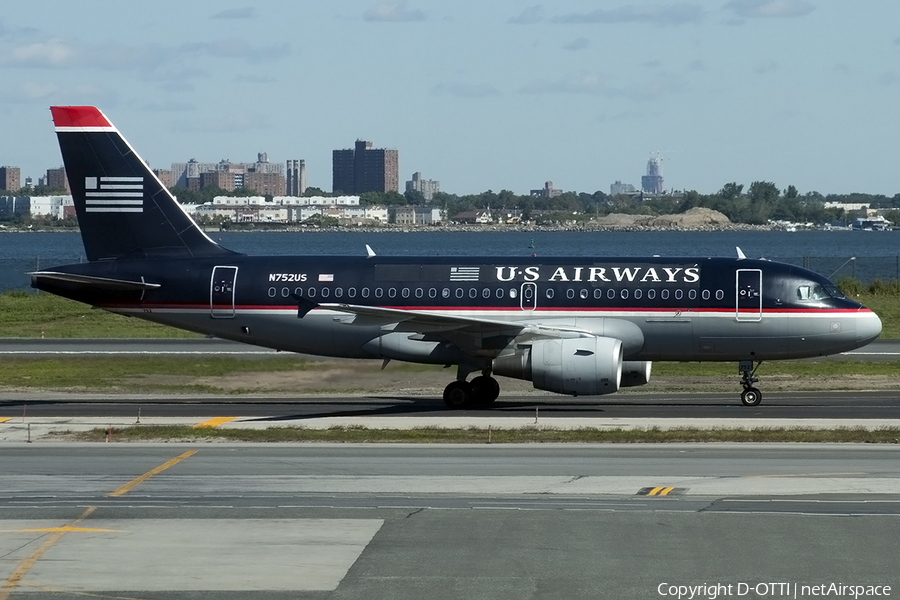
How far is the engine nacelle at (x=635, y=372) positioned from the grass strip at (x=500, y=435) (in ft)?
18.2

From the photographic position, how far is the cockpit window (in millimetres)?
34375

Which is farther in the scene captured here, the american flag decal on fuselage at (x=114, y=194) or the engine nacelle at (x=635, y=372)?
the american flag decal on fuselage at (x=114, y=194)

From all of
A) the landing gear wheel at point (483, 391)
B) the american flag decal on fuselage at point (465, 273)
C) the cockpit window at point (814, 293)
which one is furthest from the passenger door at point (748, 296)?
the american flag decal on fuselage at point (465, 273)

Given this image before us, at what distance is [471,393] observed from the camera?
34781mm

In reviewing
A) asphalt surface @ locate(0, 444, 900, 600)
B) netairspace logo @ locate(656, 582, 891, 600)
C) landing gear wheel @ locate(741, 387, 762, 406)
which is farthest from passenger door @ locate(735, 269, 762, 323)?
netairspace logo @ locate(656, 582, 891, 600)

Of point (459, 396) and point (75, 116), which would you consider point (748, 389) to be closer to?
point (459, 396)

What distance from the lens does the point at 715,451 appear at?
26.0 meters

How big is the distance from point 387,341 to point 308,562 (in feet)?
60.0

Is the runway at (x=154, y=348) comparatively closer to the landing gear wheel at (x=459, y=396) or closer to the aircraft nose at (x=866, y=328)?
the aircraft nose at (x=866, y=328)

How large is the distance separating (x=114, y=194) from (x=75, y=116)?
8.08 ft

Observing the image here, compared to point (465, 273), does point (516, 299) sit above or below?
below

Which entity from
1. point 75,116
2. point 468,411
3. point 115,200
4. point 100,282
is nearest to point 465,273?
point 468,411

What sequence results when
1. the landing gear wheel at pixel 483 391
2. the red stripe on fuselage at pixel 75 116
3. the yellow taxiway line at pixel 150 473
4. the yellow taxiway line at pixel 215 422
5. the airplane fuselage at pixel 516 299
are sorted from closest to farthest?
the yellow taxiway line at pixel 150 473 → the yellow taxiway line at pixel 215 422 → the airplane fuselage at pixel 516 299 → the landing gear wheel at pixel 483 391 → the red stripe on fuselage at pixel 75 116

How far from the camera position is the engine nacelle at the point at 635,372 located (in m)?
A: 34.6
